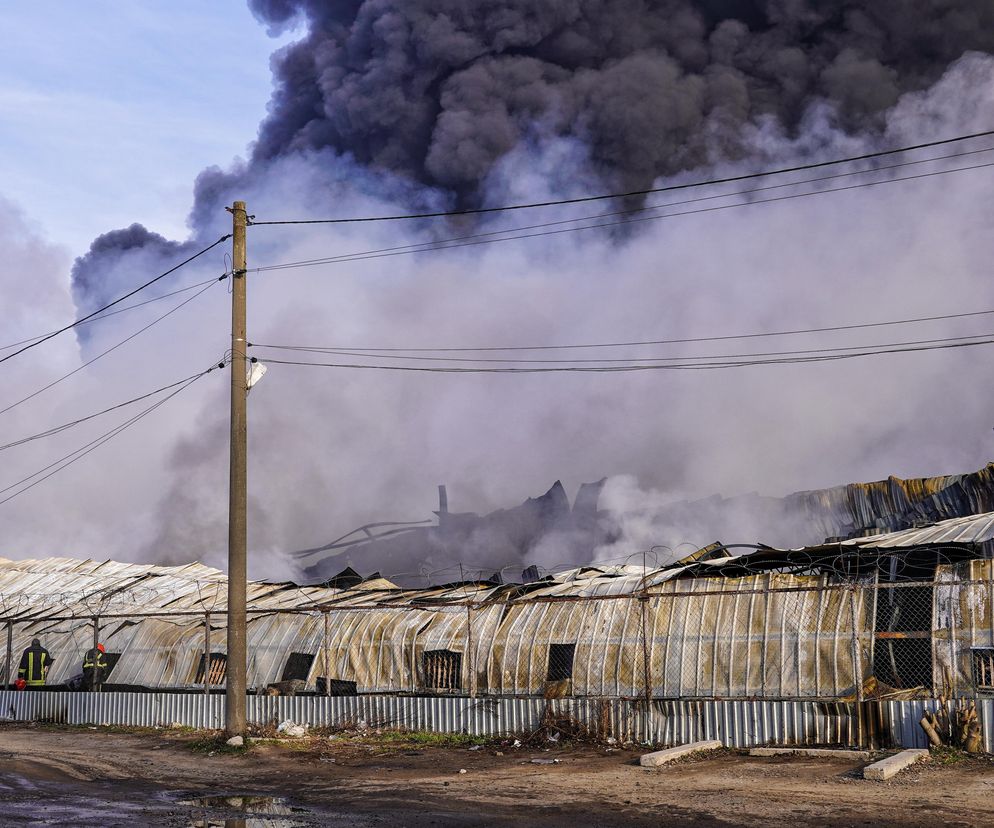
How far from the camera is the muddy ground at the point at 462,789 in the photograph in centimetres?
1221

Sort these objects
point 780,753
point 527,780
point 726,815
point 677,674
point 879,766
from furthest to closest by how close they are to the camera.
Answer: point 677,674
point 780,753
point 527,780
point 879,766
point 726,815

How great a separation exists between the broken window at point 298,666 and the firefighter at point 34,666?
9178mm

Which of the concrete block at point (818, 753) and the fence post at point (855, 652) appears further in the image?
the fence post at point (855, 652)

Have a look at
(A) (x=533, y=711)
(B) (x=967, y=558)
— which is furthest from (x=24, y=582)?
(B) (x=967, y=558)

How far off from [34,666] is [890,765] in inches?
965

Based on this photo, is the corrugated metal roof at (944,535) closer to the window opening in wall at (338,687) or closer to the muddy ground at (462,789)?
the muddy ground at (462,789)

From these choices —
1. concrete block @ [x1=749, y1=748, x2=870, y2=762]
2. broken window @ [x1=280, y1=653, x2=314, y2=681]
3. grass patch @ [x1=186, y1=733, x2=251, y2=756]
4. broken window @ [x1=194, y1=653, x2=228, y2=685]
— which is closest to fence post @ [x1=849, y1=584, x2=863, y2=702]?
concrete block @ [x1=749, y1=748, x2=870, y2=762]

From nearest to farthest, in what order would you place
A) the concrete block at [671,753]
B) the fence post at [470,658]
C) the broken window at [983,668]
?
the concrete block at [671,753] → the broken window at [983,668] → the fence post at [470,658]

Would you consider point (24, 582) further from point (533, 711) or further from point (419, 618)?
point (533, 711)

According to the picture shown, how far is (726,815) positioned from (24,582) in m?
35.2

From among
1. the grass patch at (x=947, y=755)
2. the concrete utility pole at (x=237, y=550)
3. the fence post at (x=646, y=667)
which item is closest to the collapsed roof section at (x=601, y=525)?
the fence post at (x=646, y=667)

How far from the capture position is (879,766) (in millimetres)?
14312

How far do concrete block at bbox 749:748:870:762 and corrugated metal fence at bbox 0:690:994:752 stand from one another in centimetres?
82

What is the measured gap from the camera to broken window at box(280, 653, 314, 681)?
25469 millimetres
